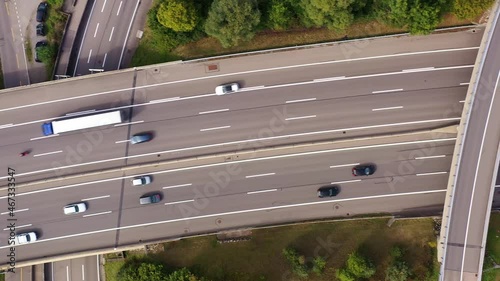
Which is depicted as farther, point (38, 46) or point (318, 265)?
point (38, 46)

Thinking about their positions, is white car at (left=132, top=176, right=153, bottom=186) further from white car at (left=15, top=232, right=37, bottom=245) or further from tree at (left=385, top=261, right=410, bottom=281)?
tree at (left=385, top=261, right=410, bottom=281)

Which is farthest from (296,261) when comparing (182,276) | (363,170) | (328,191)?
(182,276)

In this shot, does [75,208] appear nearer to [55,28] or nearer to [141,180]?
[141,180]

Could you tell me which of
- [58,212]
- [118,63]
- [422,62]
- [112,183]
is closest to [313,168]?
[422,62]

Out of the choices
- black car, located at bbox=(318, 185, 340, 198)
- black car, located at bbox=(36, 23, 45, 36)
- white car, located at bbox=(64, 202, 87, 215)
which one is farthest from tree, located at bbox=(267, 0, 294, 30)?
white car, located at bbox=(64, 202, 87, 215)

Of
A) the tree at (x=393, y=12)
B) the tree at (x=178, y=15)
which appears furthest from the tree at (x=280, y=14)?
the tree at (x=393, y=12)
